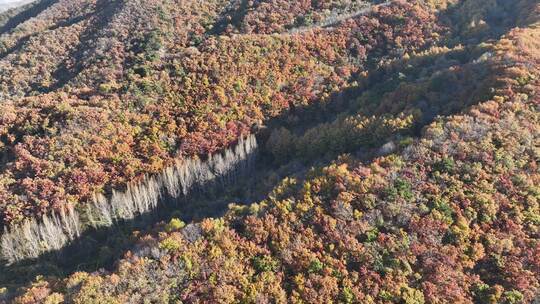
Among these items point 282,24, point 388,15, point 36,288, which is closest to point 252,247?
point 36,288

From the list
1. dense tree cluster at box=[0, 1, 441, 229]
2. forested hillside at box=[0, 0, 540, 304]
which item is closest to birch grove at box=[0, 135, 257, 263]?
forested hillside at box=[0, 0, 540, 304]

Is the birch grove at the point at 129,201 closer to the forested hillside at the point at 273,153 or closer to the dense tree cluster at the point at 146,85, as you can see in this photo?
the forested hillside at the point at 273,153

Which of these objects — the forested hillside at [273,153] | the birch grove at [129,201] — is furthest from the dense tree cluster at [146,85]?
the birch grove at [129,201]

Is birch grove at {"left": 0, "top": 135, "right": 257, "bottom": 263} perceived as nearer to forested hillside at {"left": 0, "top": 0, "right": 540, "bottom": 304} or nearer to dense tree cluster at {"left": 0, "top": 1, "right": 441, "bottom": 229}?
forested hillside at {"left": 0, "top": 0, "right": 540, "bottom": 304}

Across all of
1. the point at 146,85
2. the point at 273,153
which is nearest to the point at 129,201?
the point at 146,85

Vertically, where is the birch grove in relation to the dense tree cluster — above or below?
below
